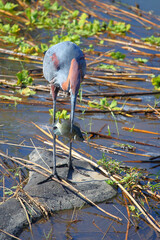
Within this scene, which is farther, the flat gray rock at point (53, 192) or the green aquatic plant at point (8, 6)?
the green aquatic plant at point (8, 6)

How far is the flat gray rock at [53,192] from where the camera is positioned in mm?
2670

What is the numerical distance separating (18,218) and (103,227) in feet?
2.02

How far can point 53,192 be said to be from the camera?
9.98 feet

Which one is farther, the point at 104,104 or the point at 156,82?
the point at 156,82

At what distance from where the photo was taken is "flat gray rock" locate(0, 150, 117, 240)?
267 cm

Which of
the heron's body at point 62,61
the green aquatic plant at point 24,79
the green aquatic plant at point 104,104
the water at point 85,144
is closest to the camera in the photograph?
the water at point 85,144

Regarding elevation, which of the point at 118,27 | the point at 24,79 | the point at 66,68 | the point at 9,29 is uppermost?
the point at 66,68

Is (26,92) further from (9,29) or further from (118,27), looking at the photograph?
(118,27)

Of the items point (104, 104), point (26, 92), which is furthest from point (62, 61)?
point (26, 92)

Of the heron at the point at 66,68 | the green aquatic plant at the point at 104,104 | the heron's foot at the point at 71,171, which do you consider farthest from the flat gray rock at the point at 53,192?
the green aquatic plant at the point at 104,104

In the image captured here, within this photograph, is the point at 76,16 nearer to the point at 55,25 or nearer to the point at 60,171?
the point at 55,25

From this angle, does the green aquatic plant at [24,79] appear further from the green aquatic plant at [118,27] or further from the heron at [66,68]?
the green aquatic plant at [118,27]

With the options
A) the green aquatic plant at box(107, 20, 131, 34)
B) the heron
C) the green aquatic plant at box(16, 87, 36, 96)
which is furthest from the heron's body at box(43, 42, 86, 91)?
the green aquatic plant at box(107, 20, 131, 34)

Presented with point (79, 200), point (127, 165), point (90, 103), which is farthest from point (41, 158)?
point (90, 103)
